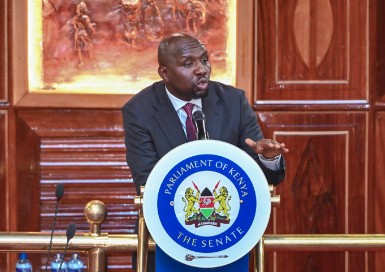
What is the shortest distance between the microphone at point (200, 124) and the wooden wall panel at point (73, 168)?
6.99ft

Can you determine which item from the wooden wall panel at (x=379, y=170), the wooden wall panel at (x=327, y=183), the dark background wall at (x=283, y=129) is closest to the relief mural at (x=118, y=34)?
the dark background wall at (x=283, y=129)

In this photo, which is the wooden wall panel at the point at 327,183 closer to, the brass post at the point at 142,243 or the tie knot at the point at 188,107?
the tie knot at the point at 188,107

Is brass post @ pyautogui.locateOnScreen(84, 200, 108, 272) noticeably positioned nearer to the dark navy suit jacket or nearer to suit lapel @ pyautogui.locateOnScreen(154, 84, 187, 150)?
the dark navy suit jacket

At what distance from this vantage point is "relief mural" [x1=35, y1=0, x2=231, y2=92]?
455 centimetres

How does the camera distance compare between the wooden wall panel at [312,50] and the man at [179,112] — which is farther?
the wooden wall panel at [312,50]

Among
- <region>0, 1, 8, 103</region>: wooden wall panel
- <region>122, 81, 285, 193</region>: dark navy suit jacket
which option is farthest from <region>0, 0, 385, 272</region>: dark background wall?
<region>122, 81, 285, 193</region>: dark navy suit jacket

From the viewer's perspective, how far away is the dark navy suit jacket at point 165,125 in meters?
2.70

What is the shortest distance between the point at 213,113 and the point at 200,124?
0.85 ft

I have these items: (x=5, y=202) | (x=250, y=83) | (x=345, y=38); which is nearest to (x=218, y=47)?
(x=250, y=83)

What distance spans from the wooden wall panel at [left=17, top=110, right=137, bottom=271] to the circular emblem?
238 cm

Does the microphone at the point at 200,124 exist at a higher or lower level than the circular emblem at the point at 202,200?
higher

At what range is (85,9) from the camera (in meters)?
4.55

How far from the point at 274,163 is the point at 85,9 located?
2.27m

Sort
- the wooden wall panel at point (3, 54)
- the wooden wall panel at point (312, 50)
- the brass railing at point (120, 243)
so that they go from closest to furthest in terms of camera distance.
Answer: the brass railing at point (120, 243), the wooden wall panel at point (3, 54), the wooden wall panel at point (312, 50)
